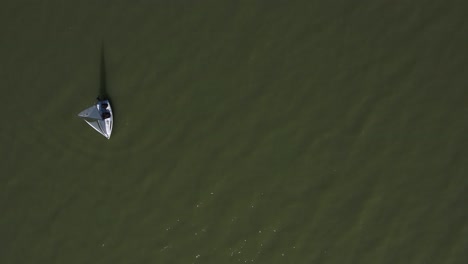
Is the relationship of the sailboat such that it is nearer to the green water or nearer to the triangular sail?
the triangular sail

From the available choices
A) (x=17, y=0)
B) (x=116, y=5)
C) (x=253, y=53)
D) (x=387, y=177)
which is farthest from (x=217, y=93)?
(x=17, y=0)

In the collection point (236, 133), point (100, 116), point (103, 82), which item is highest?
point (103, 82)

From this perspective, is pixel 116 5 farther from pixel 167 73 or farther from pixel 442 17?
pixel 442 17

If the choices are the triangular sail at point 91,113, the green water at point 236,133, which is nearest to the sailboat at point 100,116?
the triangular sail at point 91,113

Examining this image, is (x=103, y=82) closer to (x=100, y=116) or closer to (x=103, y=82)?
(x=103, y=82)

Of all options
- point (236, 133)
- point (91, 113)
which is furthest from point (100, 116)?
point (236, 133)

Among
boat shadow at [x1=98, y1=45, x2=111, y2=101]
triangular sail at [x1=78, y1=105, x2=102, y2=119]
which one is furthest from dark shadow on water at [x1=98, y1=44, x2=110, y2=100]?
triangular sail at [x1=78, y1=105, x2=102, y2=119]
